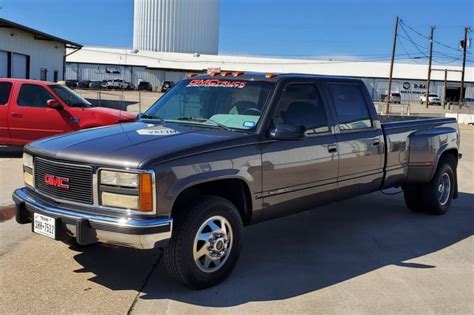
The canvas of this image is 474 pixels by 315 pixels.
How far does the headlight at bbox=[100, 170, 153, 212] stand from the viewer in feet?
13.2

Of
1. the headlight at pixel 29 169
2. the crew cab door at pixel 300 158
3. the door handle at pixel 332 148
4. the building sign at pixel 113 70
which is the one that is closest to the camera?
the headlight at pixel 29 169

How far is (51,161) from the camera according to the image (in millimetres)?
4516

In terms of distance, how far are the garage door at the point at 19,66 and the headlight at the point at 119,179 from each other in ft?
79.5

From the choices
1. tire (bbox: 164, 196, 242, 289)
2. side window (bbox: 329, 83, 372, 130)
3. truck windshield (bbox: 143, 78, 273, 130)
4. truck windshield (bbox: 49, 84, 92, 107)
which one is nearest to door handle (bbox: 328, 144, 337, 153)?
side window (bbox: 329, 83, 372, 130)

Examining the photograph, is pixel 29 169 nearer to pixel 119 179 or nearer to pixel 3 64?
pixel 119 179

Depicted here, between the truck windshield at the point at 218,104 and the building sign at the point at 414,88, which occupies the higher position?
the building sign at the point at 414,88

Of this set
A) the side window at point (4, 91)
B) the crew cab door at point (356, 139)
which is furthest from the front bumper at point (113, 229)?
the side window at point (4, 91)

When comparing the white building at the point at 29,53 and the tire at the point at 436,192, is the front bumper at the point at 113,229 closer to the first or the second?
the tire at the point at 436,192

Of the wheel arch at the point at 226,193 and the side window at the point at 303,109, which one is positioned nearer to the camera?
the wheel arch at the point at 226,193

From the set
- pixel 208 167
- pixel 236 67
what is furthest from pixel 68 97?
pixel 236 67

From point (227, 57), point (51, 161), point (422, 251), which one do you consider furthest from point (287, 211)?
point (227, 57)

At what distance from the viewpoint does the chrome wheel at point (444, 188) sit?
7800mm

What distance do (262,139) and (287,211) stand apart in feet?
2.85

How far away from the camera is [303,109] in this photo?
5574 millimetres
